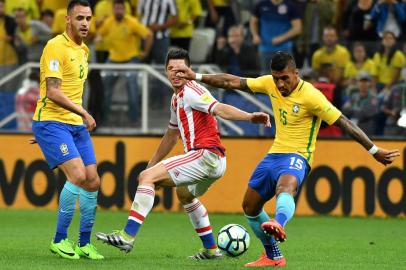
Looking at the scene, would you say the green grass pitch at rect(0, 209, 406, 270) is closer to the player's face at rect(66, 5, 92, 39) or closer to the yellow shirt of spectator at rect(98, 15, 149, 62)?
the player's face at rect(66, 5, 92, 39)

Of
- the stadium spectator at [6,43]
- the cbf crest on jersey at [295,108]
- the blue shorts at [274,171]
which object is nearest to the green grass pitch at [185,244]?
the blue shorts at [274,171]

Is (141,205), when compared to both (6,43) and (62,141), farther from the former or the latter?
(6,43)

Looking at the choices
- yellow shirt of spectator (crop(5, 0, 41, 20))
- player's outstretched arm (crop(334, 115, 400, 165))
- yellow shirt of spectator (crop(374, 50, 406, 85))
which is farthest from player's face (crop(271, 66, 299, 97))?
yellow shirt of spectator (crop(5, 0, 41, 20))

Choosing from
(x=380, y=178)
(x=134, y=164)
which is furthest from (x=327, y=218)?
(x=134, y=164)

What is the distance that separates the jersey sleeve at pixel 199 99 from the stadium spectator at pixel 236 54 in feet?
25.8

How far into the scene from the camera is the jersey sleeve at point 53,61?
1123 centimetres

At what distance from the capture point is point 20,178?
17781mm

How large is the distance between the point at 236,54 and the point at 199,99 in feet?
27.5

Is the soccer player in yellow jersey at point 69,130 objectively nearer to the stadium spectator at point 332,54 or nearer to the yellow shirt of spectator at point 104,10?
the stadium spectator at point 332,54

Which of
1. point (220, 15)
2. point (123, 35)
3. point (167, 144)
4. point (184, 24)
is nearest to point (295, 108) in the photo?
point (167, 144)

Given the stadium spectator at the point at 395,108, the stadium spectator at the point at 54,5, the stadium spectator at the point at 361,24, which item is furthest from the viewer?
the stadium spectator at the point at 54,5

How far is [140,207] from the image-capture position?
34.9ft

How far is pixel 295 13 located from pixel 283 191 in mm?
9132

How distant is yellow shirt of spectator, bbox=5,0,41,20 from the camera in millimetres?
20516
